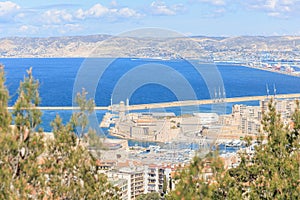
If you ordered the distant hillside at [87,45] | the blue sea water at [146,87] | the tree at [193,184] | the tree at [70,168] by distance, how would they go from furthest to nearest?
the distant hillside at [87,45] → the blue sea water at [146,87] → the tree at [70,168] → the tree at [193,184]

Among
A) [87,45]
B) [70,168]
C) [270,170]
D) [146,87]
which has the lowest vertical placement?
[146,87]

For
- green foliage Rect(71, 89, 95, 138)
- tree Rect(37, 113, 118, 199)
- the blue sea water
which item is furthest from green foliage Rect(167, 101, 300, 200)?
the blue sea water

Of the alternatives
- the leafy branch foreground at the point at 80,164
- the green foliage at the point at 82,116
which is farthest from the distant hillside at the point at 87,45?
the green foliage at the point at 82,116

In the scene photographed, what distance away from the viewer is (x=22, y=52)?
2758 inches

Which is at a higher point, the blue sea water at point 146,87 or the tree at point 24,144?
the tree at point 24,144

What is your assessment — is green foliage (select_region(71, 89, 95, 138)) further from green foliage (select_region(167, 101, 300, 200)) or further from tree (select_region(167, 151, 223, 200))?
tree (select_region(167, 151, 223, 200))

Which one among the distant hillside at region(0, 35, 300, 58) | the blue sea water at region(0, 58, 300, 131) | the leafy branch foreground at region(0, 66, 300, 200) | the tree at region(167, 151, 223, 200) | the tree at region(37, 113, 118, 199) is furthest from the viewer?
the distant hillside at region(0, 35, 300, 58)

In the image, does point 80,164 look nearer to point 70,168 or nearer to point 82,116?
point 70,168

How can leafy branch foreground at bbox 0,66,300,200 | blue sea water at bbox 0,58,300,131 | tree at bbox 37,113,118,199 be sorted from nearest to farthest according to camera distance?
leafy branch foreground at bbox 0,66,300,200 → tree at bbox 37,113,118,199 → blue sea water at bbox 0,58,300,131

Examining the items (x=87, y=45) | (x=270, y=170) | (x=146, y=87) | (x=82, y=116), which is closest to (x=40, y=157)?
(x=82, y=116)

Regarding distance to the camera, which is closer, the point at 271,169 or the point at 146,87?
the point at 271,169

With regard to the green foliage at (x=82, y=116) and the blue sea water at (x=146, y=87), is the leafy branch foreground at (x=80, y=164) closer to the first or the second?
the green foliage at (x=82, y=116)

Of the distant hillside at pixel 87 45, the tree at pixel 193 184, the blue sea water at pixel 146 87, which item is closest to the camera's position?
the tree at pixel 193 184

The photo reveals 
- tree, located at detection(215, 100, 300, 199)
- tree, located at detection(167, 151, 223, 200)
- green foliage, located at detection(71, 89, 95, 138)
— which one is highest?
green foliage, located at detection(71, 89, 95, 138)
